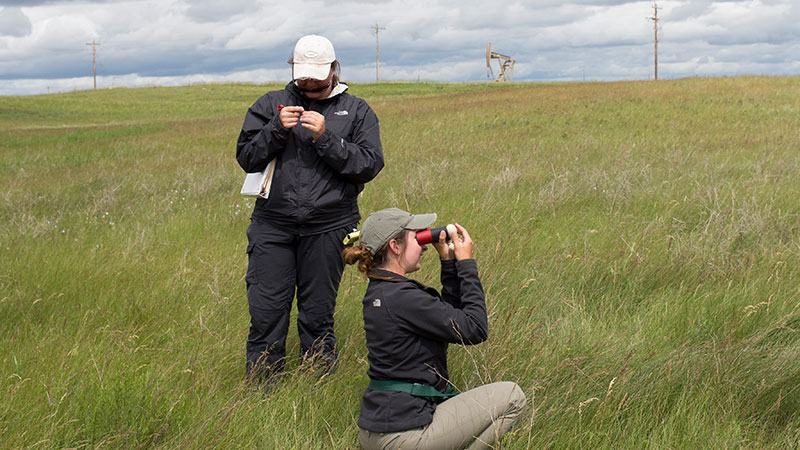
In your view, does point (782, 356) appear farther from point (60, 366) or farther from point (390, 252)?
point (60, 366)

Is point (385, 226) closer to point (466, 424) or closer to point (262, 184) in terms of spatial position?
point (466, 424)

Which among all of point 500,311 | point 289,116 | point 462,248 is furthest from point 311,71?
point 500,311

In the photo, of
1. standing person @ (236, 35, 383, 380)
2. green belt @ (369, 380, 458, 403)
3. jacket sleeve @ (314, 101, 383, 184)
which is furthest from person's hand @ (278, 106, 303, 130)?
green belt @ (369, 380, 458, 403)

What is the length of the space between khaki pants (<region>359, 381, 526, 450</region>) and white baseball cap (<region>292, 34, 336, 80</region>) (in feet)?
5.77

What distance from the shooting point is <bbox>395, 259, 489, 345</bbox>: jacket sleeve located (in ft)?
8.37

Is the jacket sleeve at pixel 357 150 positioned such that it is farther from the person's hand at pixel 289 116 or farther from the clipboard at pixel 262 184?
the clipboard at pixel 262 184

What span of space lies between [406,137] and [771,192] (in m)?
8.71

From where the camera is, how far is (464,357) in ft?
11.1

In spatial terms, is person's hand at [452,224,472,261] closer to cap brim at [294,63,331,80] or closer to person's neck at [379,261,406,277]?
person's neck at [379,261,406,277]

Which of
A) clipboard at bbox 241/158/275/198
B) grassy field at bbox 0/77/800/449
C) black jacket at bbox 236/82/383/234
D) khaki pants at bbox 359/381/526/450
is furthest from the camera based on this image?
clipboard at bbox 241/158/275/198

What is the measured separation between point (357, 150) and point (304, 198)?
0.38 metres

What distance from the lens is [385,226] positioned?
2621mm

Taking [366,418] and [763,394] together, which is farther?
[763,394]

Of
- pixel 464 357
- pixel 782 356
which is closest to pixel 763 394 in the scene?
pixel 782 356
